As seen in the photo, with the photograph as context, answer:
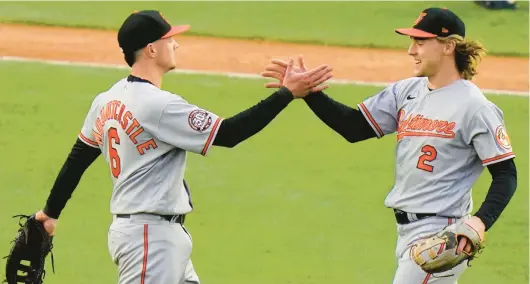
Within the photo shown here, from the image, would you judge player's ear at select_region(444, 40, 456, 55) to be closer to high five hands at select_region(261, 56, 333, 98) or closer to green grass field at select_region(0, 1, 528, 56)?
high five hands at select_region(261, 56, 333, 98)

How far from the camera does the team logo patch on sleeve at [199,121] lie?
16.0ft

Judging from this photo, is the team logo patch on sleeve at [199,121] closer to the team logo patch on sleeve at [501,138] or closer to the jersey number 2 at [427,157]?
the jersey number 2 at [427,157]

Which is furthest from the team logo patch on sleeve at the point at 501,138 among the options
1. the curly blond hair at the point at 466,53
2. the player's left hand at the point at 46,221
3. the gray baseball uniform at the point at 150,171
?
the player's left hand at the point at 46,221

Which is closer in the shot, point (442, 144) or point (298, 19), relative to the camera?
point (442, 144)

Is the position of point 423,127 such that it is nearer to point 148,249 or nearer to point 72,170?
point 148,249

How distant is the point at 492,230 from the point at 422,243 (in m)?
3.51

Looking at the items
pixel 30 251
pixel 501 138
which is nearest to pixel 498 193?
pixel 501 138

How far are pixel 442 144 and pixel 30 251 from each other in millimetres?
2144

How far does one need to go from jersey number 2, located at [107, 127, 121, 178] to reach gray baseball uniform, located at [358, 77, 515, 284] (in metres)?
1.33

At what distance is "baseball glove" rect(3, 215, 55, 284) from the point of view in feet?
17.6

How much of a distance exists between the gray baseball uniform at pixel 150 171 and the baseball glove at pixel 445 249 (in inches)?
43.1

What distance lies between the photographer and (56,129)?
10172mm

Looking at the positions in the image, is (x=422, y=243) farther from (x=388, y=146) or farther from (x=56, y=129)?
(x=56, y=129)

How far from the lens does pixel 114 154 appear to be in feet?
16.4
